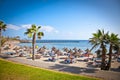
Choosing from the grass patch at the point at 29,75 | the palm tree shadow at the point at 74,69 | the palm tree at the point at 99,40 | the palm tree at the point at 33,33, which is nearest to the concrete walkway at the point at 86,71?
the palm tree shadow at the point at 74,69

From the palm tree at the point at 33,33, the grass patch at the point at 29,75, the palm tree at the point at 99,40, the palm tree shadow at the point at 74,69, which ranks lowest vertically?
the grass patch at the point at 29,75

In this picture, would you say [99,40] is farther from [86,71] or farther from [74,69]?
[74,69]

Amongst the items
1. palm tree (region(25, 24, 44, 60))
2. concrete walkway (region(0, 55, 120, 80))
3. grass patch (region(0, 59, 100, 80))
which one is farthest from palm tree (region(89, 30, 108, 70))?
palm tree (region(25, 24, 44, 60))

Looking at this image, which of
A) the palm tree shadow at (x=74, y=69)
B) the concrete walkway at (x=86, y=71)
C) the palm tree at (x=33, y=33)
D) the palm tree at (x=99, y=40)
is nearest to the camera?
the concrete walkway at (x=86, y=71)

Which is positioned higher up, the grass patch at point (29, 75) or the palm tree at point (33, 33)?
the palm tree at point (33, 33)

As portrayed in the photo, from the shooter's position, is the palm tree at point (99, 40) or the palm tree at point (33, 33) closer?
the palm tree at point (99, 40)

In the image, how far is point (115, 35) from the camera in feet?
25.7

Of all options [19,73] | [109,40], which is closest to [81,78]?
[109,40]

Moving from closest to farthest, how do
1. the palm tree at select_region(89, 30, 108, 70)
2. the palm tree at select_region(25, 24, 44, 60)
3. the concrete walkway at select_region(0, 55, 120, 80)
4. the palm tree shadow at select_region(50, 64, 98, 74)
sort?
the concrete walkway at select_region(0, 55, 120, 80) < the palm tree shadow at select_region(50, 64, 98, 74) < the palm tree at select_region(89, 30, 108, 70) < the palm tree at select_region(25, 24, 44, 60)

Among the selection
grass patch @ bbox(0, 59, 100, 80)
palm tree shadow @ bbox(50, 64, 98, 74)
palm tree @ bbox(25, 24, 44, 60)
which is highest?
palm tree @ bbox(25, 24, 44, 60)

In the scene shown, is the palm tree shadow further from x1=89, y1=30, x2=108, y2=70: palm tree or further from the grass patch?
x1=89, y1=30, x2=108, y2=70: palm tree

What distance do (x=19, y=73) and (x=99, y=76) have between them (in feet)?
15.5

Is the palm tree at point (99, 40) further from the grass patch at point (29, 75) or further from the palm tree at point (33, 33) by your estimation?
the palm tree at point (33, 33)

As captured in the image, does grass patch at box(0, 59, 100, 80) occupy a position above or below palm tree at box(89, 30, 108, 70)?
below
